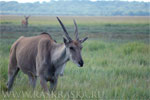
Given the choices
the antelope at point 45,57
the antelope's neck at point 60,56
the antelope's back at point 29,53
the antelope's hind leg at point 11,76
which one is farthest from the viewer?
the antelope's hind leg at point 11,76

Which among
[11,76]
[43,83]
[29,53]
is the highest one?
Result: [29,53]

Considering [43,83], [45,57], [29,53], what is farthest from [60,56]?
[29,53]

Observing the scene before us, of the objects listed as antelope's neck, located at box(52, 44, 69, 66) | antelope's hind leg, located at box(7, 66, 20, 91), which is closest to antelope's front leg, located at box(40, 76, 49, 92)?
antelope's neck, located at box(52, 44, 69, 66)

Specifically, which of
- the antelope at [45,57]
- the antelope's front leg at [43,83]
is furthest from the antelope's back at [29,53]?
the antelope's front leg at [43,83]

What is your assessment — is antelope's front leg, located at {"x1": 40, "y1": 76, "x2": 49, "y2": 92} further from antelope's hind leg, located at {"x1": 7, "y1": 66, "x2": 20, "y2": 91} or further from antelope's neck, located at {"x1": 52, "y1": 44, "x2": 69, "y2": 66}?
antelope's hind leg, located at {"x1": 7, "y1": 66, "x2": 20, "y2": 91}

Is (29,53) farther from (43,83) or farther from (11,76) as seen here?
(43,83)

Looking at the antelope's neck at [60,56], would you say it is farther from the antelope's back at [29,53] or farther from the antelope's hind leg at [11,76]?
the antelope's hind leg at [11,76]

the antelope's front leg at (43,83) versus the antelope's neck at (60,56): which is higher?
the antelope's neck at (60,56)

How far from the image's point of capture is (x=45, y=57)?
21.1 feet

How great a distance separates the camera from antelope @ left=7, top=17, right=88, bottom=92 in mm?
6184

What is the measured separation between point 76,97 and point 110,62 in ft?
17.4

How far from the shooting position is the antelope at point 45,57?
6.18 metres

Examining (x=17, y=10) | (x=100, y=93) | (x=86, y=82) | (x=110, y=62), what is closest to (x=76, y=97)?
(x=100, y=93)

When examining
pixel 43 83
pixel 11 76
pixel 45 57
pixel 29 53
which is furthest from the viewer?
pixel 11 76
